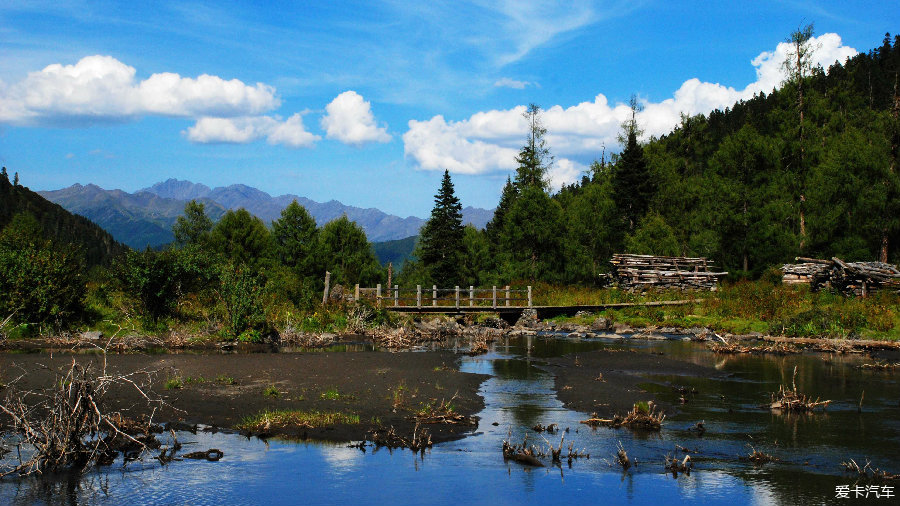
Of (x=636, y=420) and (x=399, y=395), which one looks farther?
(x=399, y=395)

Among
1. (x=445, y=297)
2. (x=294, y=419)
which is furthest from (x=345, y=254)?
(x=294, y=419)

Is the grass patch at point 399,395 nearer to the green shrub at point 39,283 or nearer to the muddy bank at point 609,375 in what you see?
the muddy bank at point 609,375

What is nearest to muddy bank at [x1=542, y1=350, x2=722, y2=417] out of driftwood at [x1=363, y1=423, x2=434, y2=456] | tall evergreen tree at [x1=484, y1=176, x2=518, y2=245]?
driftwood at [x1=363, y1=423, x2=434, y2=456]

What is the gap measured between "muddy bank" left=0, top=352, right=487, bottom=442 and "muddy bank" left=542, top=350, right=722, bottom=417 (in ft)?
8.49

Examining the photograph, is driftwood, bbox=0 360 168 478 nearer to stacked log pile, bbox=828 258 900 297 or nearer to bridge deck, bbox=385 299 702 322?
bridge deck, bbox=385 299 702 322

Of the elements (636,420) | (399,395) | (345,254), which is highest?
(345,254)

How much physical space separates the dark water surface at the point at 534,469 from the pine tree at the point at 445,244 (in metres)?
45.6

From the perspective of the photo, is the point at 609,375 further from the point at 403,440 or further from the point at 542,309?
the point at 542,309

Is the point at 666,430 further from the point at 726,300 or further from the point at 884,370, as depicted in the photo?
the point at 726,300

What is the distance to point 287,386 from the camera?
17.0 meters

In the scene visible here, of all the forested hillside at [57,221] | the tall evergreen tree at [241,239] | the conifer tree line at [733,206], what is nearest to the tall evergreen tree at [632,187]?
the conifer tree line at [733,206]

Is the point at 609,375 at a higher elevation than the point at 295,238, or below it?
below

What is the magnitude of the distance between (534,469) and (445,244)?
168 feet

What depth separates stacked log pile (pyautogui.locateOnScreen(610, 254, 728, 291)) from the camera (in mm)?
49312
